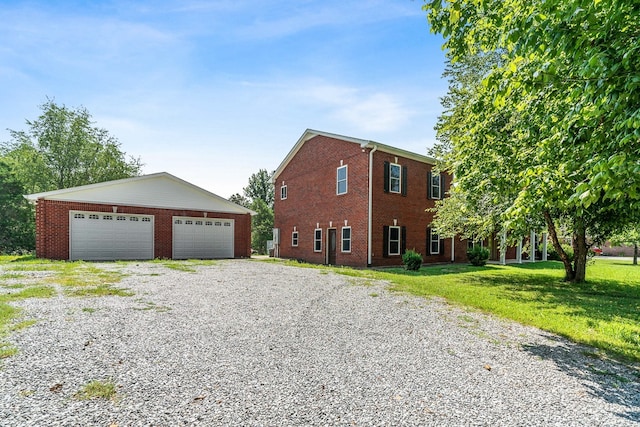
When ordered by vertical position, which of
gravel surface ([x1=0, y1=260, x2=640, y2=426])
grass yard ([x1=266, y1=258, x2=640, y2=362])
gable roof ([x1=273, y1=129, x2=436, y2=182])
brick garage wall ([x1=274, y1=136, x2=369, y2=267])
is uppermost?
gable roof ([x1=273, y1=129, x2=436, y2=182])

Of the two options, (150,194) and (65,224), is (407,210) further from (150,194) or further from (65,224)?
(65,224)

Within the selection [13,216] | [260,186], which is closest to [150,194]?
[13,216]

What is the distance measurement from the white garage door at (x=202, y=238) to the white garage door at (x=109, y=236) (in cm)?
148

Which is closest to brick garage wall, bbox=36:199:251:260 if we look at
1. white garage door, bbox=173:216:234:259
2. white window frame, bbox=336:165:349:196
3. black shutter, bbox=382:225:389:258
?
white garage door, bbox=173:216:234:259

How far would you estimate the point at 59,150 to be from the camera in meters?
31.7

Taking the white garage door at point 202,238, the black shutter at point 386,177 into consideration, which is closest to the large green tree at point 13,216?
the white garage door at point 202,238

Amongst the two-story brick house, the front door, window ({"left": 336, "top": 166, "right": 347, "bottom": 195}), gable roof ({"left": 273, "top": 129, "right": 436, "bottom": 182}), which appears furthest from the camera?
the front door

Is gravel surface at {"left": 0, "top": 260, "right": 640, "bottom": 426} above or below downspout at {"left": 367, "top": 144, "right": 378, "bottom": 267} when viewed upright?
below

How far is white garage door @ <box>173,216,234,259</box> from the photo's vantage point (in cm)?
1933

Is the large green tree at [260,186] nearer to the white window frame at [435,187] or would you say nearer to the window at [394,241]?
the white window frame at [435,187]

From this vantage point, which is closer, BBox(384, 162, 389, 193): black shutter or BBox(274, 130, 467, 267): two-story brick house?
BBox(274, 130, 467, 267): two-story brick house

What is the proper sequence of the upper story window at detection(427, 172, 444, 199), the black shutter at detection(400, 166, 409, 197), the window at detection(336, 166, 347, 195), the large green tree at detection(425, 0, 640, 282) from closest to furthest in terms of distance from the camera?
the large green tree at detection(425, 0, 640, 282) < the black shutter at detection(400, 166, 409, 197) < the window at detection(336, 166, 347, 195) < the upper story window at detection(427, 172, 444, 199)

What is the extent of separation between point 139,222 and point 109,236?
5.14 ft

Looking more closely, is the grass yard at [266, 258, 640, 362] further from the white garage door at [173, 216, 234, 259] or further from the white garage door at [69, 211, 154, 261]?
the white garage door at [69, 211, 154, 261]
